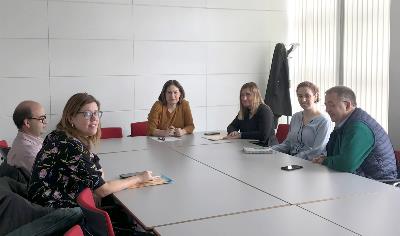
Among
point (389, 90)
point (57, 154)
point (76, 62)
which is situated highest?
point (76, 62)

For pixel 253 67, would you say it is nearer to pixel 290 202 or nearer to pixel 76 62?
pixel 76 62

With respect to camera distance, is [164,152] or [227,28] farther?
[227,28]

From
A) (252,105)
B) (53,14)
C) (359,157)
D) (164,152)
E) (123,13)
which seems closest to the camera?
(359,157)

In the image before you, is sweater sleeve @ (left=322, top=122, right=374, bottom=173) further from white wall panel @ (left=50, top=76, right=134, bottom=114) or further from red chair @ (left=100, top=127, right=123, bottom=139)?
white wall panel @ (left=50, top=76, right=134, bottom=114)

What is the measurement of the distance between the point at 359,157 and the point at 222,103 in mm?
4063

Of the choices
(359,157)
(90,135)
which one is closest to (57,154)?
(90,135)

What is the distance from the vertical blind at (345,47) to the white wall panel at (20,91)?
152 inches

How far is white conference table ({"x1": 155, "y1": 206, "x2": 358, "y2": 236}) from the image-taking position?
201 cm

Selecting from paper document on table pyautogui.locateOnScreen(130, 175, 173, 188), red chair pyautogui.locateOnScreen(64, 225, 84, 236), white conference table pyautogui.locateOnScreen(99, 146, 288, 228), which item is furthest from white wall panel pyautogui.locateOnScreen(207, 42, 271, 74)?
red chair pyautogui.locateOnScreen(64, 225, 84, 236)

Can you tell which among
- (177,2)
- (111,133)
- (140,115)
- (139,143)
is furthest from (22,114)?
(177,2)

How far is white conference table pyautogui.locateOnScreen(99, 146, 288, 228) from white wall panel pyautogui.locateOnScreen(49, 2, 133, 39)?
3.06 m

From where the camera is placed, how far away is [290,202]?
2459 mm

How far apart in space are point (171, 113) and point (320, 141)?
197cm

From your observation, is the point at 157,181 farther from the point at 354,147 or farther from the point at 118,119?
the point at 118,119
